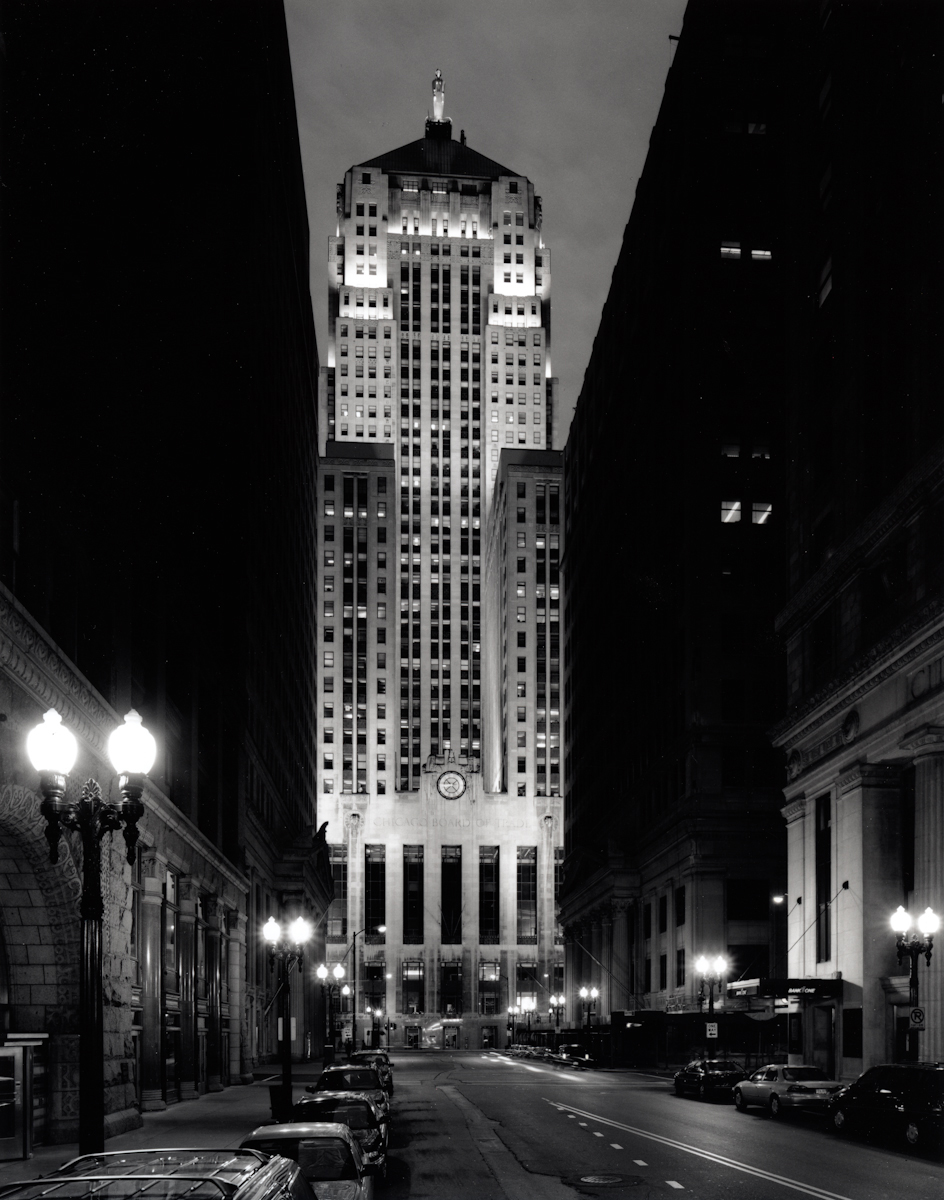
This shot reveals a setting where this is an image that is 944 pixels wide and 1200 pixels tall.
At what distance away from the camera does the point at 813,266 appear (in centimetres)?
6072

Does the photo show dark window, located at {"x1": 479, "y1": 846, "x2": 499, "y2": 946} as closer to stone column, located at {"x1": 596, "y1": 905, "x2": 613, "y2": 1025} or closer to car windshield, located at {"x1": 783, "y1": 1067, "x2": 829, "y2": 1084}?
stone column, located at {"x1": 596, "y1": 905, "x2": 613, "y2": 1025}

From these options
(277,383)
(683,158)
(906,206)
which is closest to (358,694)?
(277,383)

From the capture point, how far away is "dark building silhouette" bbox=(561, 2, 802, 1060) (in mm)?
80500

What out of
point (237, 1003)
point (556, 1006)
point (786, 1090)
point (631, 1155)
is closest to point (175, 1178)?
point (631, 1155)

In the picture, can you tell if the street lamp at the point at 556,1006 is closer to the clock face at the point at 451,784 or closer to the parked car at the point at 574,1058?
the clock face at the point at 451,784

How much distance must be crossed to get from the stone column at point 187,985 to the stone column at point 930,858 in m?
23.5

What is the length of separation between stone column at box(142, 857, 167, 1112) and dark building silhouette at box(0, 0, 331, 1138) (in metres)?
0.09

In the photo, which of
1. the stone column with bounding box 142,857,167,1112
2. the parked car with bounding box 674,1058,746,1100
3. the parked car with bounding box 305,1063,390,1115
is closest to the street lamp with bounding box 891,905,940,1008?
the parked car with bounding box 674,1058,746,1100

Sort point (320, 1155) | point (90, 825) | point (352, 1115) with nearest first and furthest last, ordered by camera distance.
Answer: point (90, 825)
point (320, 1155)
point (352, 1115)

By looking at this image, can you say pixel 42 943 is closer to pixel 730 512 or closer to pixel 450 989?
pixel 730 512

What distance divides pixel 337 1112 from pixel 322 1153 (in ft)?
20.5

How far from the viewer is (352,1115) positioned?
2144 centimetres

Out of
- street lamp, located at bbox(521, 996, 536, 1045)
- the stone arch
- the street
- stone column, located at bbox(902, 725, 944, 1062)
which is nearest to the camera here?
the street

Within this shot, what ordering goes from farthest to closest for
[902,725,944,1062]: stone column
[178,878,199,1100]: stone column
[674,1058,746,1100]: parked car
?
[178,878,199,1100]: stone column
[674,1058,746,1100]: parked car
[902,725,944,1062]: stone column
